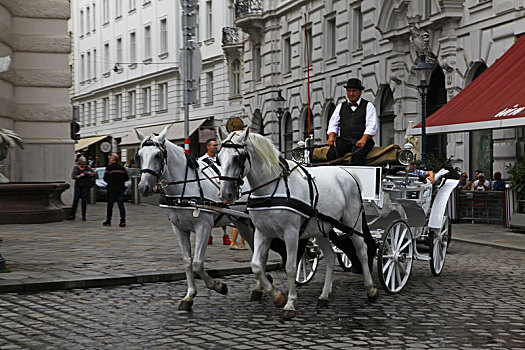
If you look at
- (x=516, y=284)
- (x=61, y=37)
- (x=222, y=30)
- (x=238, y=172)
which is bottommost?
(x=516, y=284)

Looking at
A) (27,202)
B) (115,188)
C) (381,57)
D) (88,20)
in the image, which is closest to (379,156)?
(115,188)

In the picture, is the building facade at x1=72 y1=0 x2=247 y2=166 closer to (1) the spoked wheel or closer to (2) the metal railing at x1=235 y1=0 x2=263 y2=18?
(2) the metal railing at x1=235 y1=0 x2=263 y2=18

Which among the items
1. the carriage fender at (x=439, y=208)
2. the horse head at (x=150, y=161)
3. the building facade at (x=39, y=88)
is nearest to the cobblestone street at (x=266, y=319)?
the carriage fender at (x=439, y=208)

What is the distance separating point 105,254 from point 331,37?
22.9m

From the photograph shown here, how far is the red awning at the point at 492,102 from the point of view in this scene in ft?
60.1

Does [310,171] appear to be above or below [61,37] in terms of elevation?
below

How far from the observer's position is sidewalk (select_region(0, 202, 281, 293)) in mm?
10156

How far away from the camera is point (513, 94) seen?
742 inches

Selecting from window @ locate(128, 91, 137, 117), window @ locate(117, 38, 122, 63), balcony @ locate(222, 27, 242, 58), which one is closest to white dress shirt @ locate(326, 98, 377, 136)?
balcony @ locate(222, 27, 242, 58)

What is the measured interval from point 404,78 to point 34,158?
496 inches

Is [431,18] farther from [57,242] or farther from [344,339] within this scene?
[344,339]

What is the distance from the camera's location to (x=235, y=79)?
A: 43.1m

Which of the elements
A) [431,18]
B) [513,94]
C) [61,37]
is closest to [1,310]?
[513,94]

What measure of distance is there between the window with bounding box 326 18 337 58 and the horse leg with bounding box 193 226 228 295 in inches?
1030
